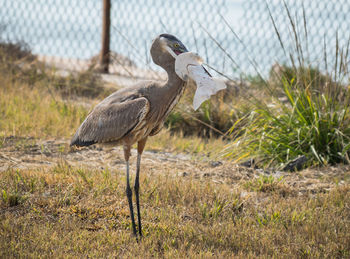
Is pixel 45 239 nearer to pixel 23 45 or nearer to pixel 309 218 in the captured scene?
pixel 309 218

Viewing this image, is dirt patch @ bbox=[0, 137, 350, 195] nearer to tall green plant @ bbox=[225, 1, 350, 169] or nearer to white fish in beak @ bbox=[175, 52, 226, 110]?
tall green plant @ bbox=[225, 1, 350, 169]

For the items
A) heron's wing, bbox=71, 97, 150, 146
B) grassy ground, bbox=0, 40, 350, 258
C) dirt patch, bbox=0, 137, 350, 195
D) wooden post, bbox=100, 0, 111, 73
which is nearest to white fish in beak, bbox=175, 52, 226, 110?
heron's wing, bbox=71, 97, 150, 146

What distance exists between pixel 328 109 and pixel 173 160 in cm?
218

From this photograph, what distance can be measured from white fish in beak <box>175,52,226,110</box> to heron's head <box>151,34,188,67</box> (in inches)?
7.4

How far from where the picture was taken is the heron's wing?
354 centimetres

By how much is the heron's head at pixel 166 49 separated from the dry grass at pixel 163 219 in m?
1.44

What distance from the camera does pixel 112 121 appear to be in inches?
146

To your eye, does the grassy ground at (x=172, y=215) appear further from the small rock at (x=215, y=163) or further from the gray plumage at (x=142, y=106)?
the gray plumage at (x=142, y=106)

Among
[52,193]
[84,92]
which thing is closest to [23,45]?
[84,92]

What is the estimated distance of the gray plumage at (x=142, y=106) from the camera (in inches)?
140

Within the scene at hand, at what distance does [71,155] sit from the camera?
5.68 m

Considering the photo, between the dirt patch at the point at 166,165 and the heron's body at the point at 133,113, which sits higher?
the heron's body at the point at 133,113

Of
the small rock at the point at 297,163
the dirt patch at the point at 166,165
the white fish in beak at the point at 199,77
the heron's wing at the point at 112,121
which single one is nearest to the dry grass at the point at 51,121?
the dirt patch at the point at 166,165

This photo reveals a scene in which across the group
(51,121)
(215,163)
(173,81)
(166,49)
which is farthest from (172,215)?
(51,121)
